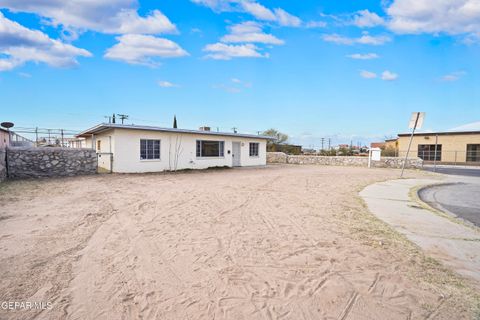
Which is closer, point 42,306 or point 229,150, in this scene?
point 42,306

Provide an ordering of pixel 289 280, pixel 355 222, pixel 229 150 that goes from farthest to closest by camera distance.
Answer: pixel 229 150
pixel 355 222
pixel 289 280

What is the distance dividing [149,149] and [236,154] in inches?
296

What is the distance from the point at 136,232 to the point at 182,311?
2.65 meters

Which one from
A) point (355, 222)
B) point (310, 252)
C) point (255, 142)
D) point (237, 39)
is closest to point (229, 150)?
point (255, 142)

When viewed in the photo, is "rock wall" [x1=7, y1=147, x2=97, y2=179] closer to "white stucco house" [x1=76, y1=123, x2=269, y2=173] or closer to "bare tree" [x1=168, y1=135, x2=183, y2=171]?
"white stucco house" [x1=76, y1=123, x2=269, y2=173]

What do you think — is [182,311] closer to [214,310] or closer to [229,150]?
[214,310]

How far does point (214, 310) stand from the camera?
246cm

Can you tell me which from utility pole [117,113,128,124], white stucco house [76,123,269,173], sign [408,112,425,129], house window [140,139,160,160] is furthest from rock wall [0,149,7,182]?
sign [408,112,425,129]

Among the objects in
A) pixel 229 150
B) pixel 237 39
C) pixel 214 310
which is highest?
pixel 237 39

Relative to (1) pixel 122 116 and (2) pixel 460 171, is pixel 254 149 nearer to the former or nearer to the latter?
(1) pixel 122 116

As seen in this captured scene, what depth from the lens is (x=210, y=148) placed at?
19.1 metres
